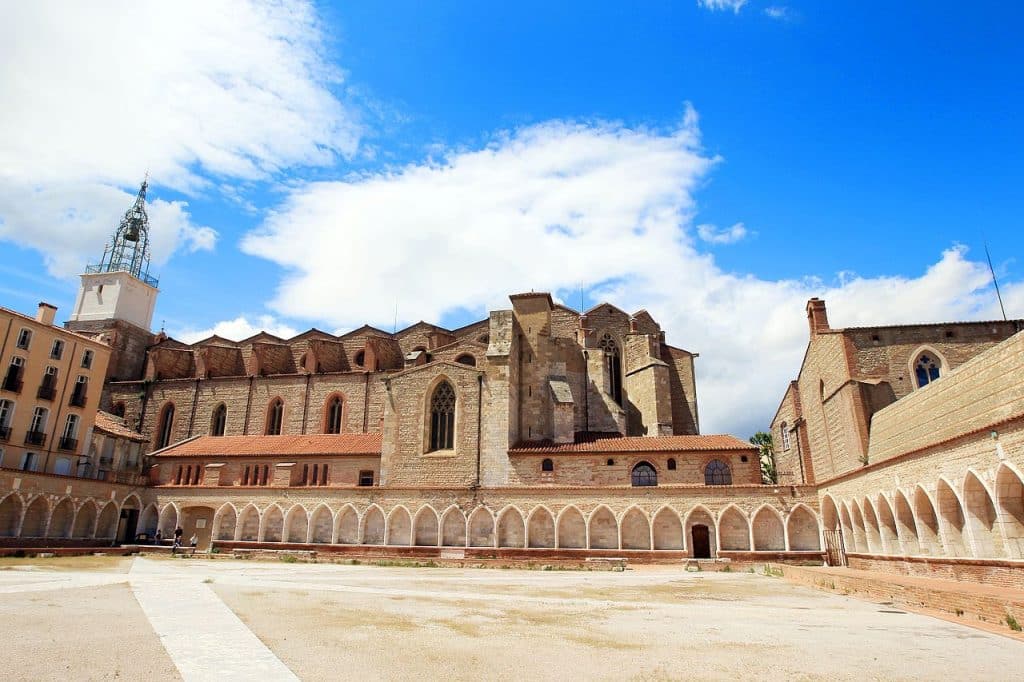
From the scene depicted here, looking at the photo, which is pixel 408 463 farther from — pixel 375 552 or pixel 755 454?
pixel 755 454

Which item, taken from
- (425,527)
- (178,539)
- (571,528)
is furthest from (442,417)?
(178,539)

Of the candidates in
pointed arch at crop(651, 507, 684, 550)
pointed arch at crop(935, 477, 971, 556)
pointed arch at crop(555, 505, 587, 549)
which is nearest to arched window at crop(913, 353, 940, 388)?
pointed arch at crop(935, 477, 971, 556)

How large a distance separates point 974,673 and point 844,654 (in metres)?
1.55

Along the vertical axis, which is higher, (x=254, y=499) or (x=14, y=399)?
(x=14, y=399)

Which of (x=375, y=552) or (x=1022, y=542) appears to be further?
(x=375, y=552)

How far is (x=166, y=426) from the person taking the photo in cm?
4491

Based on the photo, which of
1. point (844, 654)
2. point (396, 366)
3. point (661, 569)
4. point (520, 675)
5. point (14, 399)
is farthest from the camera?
point (396, 366)

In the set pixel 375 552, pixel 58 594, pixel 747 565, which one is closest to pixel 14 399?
pixel 375 552

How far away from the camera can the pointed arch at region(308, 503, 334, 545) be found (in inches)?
1288

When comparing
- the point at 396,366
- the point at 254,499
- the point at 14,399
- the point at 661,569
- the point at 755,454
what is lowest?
the point at 661,569

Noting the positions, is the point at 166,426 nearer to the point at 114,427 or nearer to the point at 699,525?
the point at 114,427

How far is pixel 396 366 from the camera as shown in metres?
45.1

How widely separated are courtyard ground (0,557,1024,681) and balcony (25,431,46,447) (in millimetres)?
19884

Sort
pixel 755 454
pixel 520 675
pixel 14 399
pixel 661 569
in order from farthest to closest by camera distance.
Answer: pixel 14 399 < pixel 755 454 < pixel 661 569 < pixel 520 675
